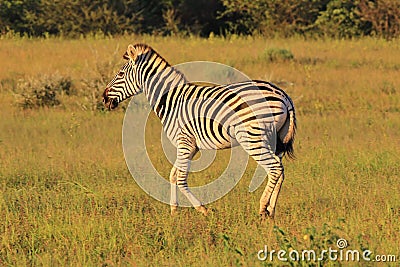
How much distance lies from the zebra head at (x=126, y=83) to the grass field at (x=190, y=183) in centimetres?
99

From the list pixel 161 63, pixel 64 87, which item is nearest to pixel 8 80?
pixel 64 87

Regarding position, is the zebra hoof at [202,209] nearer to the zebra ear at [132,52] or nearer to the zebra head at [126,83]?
the zebra head at [126,83]

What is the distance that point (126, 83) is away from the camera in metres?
8.14

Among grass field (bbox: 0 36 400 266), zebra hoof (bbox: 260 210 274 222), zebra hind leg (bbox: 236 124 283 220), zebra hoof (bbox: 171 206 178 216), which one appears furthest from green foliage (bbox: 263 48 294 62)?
zebra hoof (bbox: 260 210 274 222)

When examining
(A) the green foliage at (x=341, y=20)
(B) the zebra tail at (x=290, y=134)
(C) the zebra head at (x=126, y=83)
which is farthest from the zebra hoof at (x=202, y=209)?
(A) the green foliage at (x=341, y=20)

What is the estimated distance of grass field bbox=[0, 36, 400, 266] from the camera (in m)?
6.24

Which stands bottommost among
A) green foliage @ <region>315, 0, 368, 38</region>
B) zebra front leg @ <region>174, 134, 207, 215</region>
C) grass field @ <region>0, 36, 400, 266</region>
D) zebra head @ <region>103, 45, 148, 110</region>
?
green foliage @ <region>315, 0, 368, 38</region>

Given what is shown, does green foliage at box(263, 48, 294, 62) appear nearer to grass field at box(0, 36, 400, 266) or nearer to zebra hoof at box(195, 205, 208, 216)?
grass field at box(0, 36, 400, 266)

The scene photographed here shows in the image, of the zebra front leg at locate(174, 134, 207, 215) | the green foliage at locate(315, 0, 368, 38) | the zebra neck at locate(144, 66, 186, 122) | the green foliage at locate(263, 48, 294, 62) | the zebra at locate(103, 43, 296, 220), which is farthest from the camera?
the green foliage at locate(315, 0, 368, 38)

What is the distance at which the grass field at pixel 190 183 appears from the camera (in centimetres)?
624

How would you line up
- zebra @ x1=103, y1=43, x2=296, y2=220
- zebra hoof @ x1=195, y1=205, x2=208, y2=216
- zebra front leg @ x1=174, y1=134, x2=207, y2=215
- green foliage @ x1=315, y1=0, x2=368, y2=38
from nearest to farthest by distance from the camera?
zebra @ x1=103, y1=43, x2=296, y2=220
zebra hoof @ x1=195, y1=205, x2=208, y2=216
zebra front leg @ x1=174, y1=134, x2=207, y2=215
green foliage @ x1=315, y1=0, x2=368, y2=38

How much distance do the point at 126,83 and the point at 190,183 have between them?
1472 millimetres

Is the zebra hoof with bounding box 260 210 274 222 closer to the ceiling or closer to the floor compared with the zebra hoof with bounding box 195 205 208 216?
closer to the ceiling

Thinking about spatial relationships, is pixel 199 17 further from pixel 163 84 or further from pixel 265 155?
pixel 265 155
